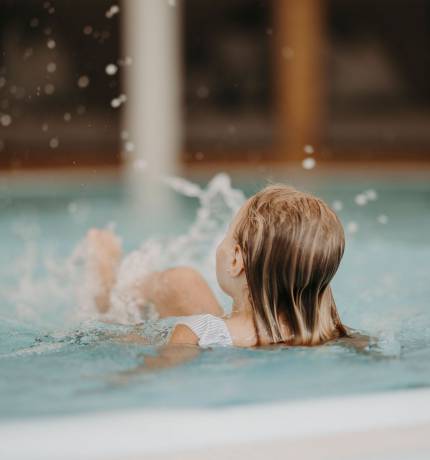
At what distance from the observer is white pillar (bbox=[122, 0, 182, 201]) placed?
673 cm

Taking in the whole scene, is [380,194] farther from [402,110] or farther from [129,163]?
[402,110]

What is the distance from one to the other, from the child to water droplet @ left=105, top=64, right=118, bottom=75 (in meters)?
7.27

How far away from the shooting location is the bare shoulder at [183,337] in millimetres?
2096

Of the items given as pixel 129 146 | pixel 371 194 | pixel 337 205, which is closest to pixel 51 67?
pixel 129 146

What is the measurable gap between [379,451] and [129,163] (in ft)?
21.5

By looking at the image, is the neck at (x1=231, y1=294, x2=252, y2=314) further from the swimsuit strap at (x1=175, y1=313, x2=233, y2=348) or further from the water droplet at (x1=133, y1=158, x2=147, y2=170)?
the water droplet at (x1=133, y1=158, x2=147, y2=170)

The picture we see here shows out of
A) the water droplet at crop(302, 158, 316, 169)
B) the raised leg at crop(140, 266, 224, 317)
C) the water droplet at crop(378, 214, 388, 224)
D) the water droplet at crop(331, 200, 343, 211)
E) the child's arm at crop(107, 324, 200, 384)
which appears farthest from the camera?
the water droplet at crop(302, 158, 316, 169)

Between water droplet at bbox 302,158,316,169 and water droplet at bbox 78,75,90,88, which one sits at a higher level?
water droplet at bbox 78,75,90,88

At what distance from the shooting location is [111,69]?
9.78 metres

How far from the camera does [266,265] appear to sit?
2021 millimetres

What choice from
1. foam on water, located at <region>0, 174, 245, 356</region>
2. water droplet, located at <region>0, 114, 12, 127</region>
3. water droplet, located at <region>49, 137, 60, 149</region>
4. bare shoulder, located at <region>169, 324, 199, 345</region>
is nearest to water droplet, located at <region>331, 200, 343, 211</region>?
foam on water, located at <region>0, 174, 245, 356</region>

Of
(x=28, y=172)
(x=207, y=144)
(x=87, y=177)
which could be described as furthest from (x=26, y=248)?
(x=207, y=144)

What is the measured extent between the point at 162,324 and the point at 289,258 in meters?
0.52

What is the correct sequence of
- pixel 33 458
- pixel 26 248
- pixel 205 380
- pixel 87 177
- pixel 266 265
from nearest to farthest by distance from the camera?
pixel 33 458, pixel 205 380, pixel 266 265, pixel 26 248, pixel 87 177
